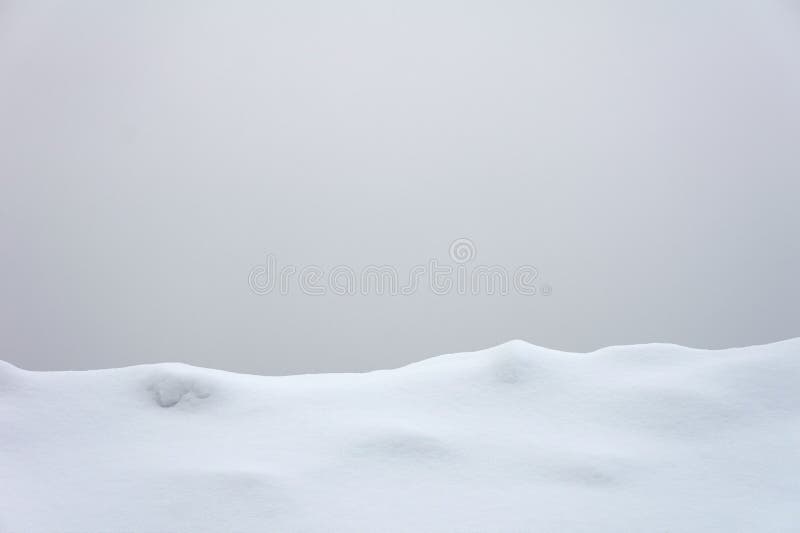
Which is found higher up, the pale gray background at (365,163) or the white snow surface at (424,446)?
the pale gray background at (365,163)

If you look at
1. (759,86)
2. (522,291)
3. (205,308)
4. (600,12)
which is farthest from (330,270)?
(759,86)

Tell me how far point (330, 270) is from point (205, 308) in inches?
24.0

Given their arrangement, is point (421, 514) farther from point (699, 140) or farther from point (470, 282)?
point (699, 140)

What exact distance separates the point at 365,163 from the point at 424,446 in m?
2.24

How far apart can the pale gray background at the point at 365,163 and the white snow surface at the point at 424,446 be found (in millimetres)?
1844

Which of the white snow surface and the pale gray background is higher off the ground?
the pale gray background

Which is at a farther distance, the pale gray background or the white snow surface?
the pale gray background

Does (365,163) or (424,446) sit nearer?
(424,446)

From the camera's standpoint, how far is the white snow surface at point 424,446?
1131 millimetres

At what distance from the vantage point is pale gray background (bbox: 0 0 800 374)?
131 inches

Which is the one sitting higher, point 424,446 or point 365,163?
point 365,163

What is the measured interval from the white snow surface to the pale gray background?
6.05 feet

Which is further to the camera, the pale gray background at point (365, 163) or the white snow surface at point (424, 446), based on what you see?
the pale gray background at point (365, 163)

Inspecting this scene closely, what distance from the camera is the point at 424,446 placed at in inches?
51.7
